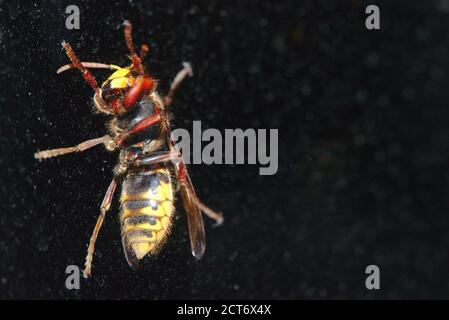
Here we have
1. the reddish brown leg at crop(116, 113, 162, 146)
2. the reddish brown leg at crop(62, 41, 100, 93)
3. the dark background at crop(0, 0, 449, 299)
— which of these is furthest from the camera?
the dark background at crop(0, 0, 449, 299)

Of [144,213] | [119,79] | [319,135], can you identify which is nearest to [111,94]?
[119,79]

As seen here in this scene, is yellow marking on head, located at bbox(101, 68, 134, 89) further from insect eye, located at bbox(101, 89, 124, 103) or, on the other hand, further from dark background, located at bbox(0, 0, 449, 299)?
dark background, located at bbox(0, 0, 449, 299)

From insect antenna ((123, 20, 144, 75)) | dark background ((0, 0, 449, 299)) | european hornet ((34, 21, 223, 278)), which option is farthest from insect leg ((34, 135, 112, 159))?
dark background ((0, 0, 449, 299))

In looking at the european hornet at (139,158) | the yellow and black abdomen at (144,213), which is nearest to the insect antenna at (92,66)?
the european hornet at (139,158)

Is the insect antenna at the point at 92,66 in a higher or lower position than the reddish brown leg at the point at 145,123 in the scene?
higher

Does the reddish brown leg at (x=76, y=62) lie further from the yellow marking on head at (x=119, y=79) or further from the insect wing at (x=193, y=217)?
the insect wing at (x=193, y=217)

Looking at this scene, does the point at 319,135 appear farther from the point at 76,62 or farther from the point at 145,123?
the point at 76,62

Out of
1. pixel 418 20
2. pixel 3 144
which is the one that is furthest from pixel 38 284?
pixel 418 20
